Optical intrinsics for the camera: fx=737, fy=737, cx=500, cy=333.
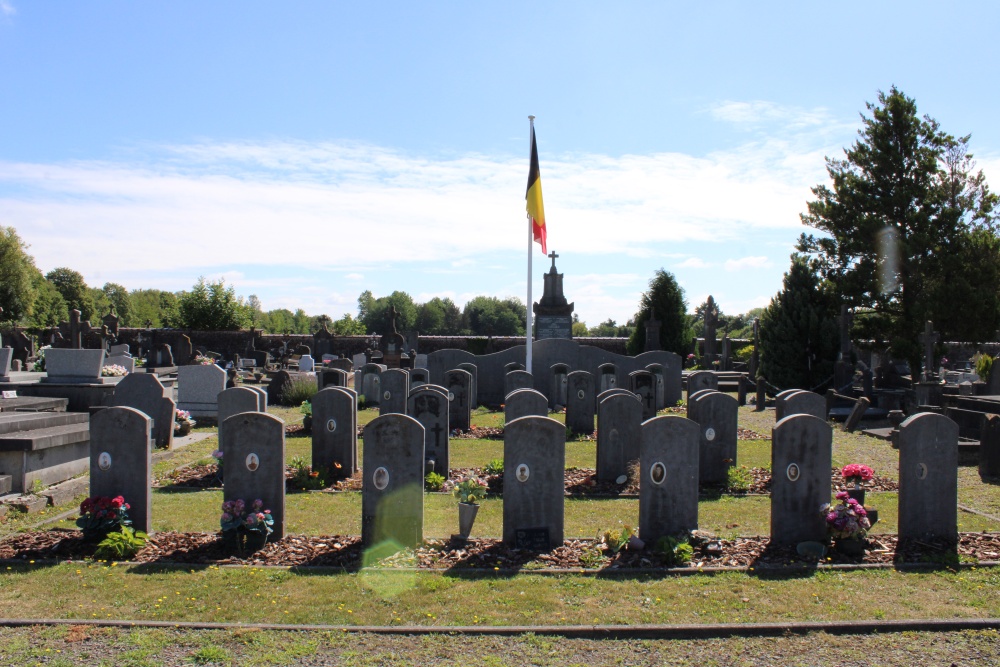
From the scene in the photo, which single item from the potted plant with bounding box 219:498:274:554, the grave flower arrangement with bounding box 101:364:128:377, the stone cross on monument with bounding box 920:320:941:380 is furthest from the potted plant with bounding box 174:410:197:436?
the stone cross on monument with bounding box 920:320:941:380

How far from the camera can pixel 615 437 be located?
11.6m

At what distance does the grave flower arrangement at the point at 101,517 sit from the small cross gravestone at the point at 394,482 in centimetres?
251

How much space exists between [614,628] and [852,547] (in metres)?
3.26

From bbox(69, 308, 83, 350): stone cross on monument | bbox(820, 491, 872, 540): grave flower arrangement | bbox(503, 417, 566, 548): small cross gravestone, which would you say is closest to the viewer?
bbox(820, 491, 872, 540): grave flower arrangement

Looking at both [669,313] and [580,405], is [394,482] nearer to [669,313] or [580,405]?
[580,405]

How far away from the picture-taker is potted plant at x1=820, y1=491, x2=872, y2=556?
24.3 ft

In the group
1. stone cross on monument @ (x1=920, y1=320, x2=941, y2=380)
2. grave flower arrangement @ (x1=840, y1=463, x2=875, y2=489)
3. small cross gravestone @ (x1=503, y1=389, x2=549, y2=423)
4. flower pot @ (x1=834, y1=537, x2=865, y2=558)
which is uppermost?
stone cross on monument @ (x1=920, y1=320, x2=941, y2=380)

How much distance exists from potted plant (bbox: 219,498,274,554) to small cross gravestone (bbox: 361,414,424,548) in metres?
1.02

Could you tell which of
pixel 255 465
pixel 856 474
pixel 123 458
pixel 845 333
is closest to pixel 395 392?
pixel 255 465

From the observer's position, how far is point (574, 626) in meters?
5.66

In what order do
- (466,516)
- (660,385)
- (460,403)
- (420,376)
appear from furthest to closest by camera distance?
(660,385) → (420,376) → (460,403) → (466,516)

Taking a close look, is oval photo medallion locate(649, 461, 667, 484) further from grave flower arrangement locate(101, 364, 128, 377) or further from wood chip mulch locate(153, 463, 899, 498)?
grave flower arrangement locate(101, 364, 128, 377)

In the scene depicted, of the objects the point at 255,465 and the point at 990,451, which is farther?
the point at 990,451

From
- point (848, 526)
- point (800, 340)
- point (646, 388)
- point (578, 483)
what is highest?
point (800, 340)
